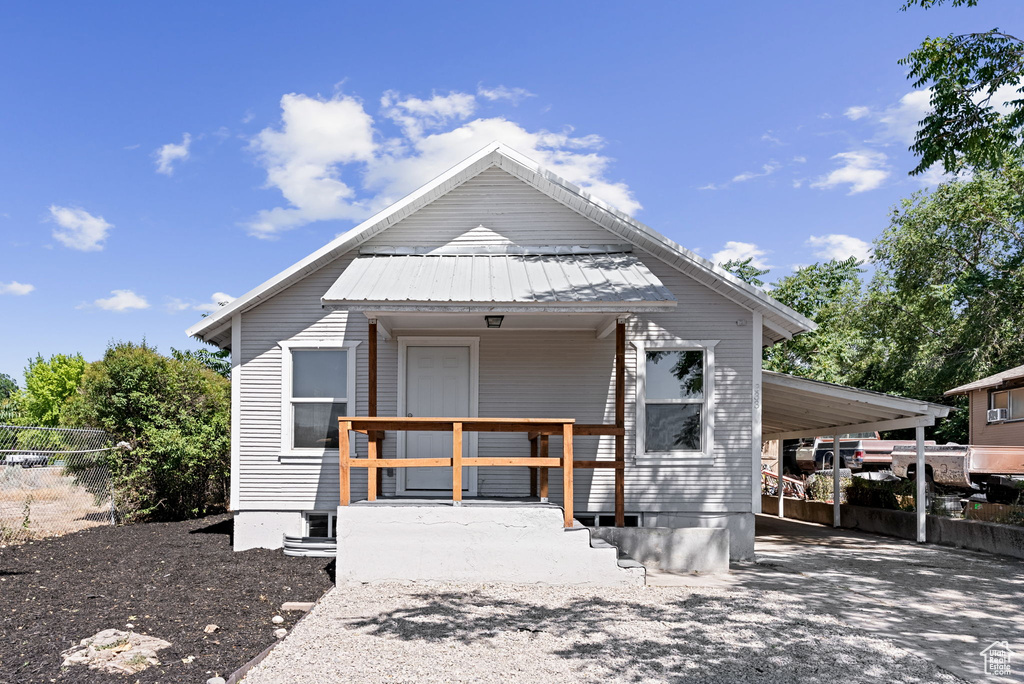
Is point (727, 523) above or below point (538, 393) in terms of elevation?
below

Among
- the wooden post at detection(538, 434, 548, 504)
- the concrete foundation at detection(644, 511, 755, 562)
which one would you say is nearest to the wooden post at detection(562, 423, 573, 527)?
the wooden post at detection(538, 434, 548, 504)

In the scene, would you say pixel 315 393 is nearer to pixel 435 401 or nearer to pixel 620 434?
pixel 435 401

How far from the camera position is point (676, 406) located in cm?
1035

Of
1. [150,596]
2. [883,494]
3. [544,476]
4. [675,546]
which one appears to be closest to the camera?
[150,596]

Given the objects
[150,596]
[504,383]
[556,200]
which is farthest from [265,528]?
[556,200]

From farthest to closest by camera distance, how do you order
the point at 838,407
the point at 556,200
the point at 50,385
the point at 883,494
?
the point at 50,385 < the point at 883,494 < the point at 838,407 < the point at 556,200

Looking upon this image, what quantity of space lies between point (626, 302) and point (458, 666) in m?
4.59

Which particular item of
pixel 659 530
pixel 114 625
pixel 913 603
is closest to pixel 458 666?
pixel 114 625

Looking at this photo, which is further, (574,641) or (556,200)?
(556,200)

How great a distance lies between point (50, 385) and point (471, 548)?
49.3m

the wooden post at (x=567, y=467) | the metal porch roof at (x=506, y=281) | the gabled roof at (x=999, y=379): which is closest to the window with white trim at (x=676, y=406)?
the metal porch roof at (x=506, y=281)

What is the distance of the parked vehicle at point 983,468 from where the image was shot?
14.8 meters

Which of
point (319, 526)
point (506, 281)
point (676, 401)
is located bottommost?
point (319, 526)

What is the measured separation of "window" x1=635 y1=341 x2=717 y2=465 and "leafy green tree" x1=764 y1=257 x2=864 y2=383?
17301 millimetres
